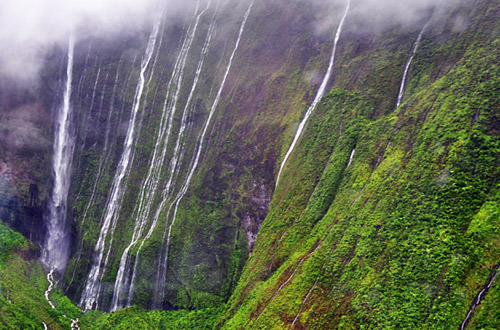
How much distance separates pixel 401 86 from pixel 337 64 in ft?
25.3

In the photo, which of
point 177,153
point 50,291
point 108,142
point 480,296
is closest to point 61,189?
point 108,142

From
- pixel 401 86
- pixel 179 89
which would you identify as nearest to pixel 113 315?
pixel 179 89

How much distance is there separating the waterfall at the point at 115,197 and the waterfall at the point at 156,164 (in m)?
2.94

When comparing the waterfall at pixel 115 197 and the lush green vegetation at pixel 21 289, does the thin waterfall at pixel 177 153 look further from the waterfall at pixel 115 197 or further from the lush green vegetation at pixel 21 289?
the lush green vegetation at pixel 21 289

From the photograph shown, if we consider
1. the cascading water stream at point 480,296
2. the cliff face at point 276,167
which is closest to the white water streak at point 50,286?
the cliff face at point 276,167

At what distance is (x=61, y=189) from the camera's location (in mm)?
50125

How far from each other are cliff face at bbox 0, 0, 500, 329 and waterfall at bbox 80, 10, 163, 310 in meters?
0.18

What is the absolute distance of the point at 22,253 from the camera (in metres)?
42.7

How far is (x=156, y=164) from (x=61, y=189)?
14.8 m

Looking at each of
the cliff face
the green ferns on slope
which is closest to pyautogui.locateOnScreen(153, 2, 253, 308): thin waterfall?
the cliff face

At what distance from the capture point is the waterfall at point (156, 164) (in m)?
40.2

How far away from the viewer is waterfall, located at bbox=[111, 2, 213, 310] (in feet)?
132

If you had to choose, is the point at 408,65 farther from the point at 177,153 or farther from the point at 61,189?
the point at 61,189

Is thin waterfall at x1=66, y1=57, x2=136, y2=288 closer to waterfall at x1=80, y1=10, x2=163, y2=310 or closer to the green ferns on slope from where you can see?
waterfall at x1=80, y1=10, x2=163, y2=310
